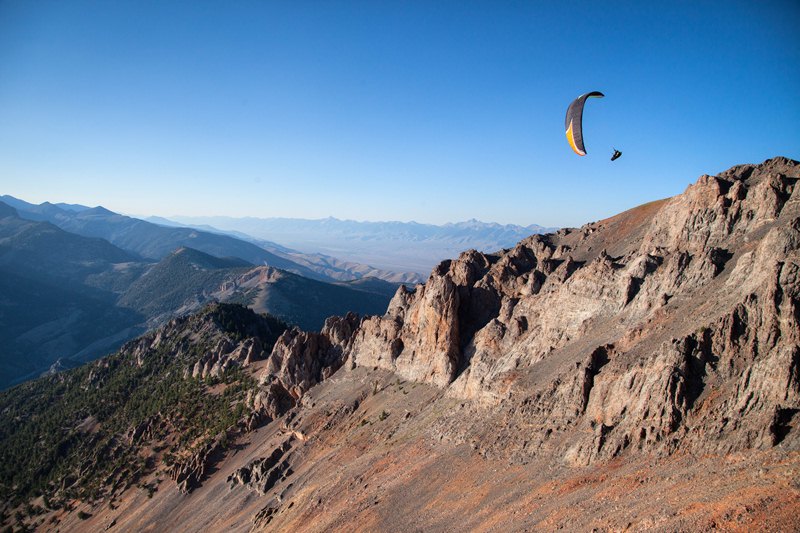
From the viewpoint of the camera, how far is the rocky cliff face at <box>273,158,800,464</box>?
23406 mm

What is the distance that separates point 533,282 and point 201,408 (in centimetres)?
5705

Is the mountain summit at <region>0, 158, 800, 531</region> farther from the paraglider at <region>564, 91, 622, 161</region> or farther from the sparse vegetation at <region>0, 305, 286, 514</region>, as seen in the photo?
the paraglider at <region>564, 91, 622, 161</region>

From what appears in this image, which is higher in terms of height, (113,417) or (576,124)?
(576,124)

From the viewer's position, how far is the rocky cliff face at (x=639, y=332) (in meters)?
23.4

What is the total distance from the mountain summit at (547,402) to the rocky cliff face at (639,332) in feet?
0.45

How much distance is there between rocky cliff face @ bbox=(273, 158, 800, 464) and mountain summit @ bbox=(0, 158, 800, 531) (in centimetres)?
14

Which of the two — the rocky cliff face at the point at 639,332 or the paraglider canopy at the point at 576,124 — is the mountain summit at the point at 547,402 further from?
the paraglider canopy at the point at 576,124

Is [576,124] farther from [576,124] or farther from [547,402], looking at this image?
[547,402]

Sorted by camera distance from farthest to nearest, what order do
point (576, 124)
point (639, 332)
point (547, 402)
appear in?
point (576, 124) < point (547, 402) < point (639, 332)

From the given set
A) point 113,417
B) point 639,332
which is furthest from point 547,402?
point 113,417

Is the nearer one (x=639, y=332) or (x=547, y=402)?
(x=639, y=332)

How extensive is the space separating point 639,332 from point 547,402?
27.5 feet

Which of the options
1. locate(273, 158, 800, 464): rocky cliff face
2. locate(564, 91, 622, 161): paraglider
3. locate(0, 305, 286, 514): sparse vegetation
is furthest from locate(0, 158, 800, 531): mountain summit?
locate(564, 91, 622, 161): paraglider

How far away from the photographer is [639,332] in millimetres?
31469
